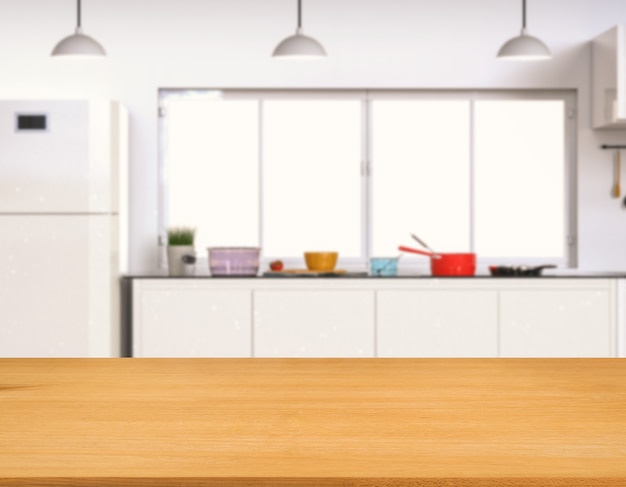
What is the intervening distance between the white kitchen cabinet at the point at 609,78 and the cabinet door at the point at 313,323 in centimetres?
175

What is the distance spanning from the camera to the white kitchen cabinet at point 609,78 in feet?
16.7

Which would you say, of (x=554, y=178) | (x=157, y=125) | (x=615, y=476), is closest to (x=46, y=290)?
(x=157, y=125)

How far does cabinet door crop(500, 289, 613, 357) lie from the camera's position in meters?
4.96

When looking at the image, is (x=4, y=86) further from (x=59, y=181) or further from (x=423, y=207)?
(x=423, y=207)

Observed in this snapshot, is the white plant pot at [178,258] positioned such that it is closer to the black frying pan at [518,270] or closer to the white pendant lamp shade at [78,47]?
the white pendant lamp shade at [78,47]

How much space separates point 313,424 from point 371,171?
181 inches

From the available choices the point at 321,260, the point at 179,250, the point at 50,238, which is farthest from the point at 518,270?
the point at 50,238

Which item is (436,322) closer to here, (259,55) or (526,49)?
(526,49)

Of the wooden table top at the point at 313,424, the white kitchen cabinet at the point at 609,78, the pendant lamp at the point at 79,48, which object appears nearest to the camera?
the wooden table top at the point at 313,424

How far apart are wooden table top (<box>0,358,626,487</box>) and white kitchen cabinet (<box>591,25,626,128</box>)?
3.79 m

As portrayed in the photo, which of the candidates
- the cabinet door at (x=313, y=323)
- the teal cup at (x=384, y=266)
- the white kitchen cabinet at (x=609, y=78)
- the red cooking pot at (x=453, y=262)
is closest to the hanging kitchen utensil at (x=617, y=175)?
the white kitchen cabinet at (x=609, y=78)

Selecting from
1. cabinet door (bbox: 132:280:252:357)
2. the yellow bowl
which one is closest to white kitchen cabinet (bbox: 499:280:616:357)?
the yellow bowl

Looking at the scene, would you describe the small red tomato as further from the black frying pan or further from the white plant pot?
the black frying pan

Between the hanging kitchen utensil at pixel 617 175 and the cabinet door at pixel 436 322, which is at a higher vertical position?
the hanging kitchen utensil at pixel 617 175
